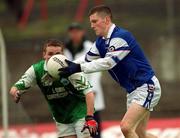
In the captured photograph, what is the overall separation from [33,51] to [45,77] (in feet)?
36.6

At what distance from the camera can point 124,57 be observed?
412 inches

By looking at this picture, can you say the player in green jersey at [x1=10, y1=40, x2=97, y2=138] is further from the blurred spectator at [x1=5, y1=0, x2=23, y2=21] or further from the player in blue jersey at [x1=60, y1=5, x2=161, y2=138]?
the blurred spectator at [x1=5, y1=0, x2=23, y2=21]

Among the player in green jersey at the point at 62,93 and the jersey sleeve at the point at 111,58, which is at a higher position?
the jersey sleeve at the point at 111,58

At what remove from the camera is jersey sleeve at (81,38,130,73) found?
10.2 m

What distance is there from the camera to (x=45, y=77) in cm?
1055

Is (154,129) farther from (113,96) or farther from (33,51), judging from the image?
(33,51)

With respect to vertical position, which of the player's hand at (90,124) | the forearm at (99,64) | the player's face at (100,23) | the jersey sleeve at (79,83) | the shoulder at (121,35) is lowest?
the player's hand at (90,124)

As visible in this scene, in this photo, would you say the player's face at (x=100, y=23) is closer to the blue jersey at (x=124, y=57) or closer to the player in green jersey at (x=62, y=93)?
the blue jersey at (x=124, y=57)

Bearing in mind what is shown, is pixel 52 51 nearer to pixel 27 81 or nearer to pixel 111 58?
pixel 27 81

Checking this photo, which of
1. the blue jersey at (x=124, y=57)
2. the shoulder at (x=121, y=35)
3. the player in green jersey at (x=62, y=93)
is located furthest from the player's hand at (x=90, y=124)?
the shoulder at (x=121, y=35)

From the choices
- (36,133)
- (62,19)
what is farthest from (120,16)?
(36,133)

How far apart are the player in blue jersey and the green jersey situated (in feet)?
1.18

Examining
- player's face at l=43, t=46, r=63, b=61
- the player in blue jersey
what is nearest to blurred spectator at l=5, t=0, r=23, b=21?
the player in blue jersey

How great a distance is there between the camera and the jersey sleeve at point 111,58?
10.2m
